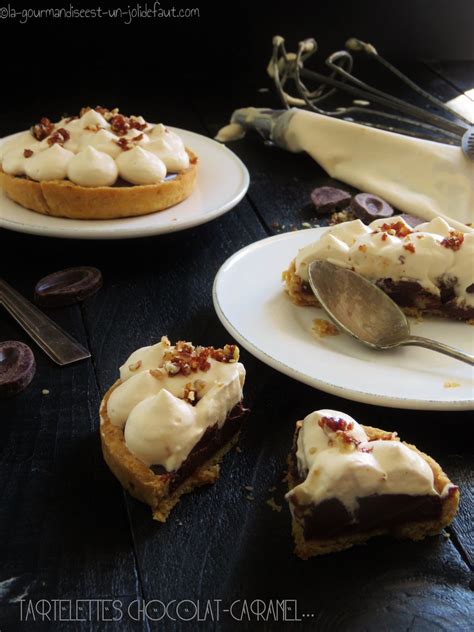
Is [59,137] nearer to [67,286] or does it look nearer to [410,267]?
[67,286]

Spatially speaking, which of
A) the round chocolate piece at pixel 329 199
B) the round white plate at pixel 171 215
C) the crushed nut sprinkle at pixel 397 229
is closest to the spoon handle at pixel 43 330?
the round white plate at pixel 171 215

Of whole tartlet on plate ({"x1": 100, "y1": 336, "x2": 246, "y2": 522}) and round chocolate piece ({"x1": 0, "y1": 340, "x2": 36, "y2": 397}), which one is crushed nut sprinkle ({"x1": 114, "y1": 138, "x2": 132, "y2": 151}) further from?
whole tartlet on plate ({"x1": 100, "y1": 336, "x2": 246, "y2": 522})

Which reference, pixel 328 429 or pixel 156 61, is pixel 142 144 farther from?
pixel 156 61

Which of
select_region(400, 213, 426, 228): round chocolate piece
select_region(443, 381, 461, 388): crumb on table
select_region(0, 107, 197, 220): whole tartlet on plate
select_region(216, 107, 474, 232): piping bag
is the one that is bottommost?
select_region(400, 213, 426, 228): round chocolate piece

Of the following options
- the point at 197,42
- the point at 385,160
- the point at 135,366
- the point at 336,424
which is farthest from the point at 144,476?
the point at 197,42

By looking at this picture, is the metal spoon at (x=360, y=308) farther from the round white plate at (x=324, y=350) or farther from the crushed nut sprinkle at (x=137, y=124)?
the crushed nut sprinkle at (x=137, y=124)

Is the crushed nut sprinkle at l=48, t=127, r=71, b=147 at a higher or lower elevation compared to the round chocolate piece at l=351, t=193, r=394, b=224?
higher

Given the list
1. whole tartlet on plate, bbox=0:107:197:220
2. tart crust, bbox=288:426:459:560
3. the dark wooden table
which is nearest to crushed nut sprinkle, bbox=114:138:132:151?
whole tartlet on plate, bbox=0:107:197:220

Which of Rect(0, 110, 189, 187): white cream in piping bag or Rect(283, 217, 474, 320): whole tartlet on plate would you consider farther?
Rect(0, 110, 189, 187): white cream in piping bag
